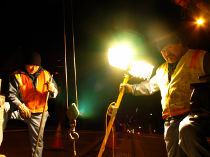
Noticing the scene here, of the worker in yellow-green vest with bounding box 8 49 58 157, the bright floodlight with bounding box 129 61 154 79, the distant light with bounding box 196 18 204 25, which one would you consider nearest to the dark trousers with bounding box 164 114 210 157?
the bright floodlight with bounding box 129 61 154 79

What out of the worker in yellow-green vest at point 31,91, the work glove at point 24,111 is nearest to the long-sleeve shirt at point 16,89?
the worker in yellow-green vest at point 31,91

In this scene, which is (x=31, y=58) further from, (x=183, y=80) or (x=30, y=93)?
(x=183, y=80)

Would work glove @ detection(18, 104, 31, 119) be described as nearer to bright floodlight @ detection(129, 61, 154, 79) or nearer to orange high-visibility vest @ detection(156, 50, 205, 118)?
bright floodlight @ detection(129, 61, 154, 79)

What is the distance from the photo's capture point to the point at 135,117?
1991cm

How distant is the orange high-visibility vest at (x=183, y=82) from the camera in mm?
2770

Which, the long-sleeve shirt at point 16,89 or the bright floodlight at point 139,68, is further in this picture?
the long-sleeve shirt at point 16,89

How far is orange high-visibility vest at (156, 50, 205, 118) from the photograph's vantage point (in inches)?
109

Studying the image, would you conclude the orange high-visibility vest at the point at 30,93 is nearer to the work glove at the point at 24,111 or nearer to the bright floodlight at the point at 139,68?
the work glove at the point at 24,111

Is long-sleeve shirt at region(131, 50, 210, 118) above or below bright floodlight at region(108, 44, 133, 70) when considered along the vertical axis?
below

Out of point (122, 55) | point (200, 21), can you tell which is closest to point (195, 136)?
point (122, 55)

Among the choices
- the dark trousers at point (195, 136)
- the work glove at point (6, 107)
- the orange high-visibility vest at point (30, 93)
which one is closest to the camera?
the dark trousers at point (195, 136)

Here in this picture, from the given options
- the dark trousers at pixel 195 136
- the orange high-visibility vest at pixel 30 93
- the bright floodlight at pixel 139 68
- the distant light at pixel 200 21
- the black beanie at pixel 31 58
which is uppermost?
the distant light at pixel 200 21

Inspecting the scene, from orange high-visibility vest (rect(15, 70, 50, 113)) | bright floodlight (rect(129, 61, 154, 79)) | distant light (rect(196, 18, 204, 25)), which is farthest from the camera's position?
distant light (rect(196, 18, 204, 25))

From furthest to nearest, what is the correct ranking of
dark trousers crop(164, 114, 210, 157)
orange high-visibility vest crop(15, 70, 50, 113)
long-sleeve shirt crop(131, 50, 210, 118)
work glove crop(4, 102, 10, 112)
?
orange high-visibility vest crop(15, 70, 50, 113) → work glove crop(4, 102, 10, 112) → long-sleeve shirt crop(131, 50, 210, 118) → dark trousers crop(164, 114, 210, 157)
